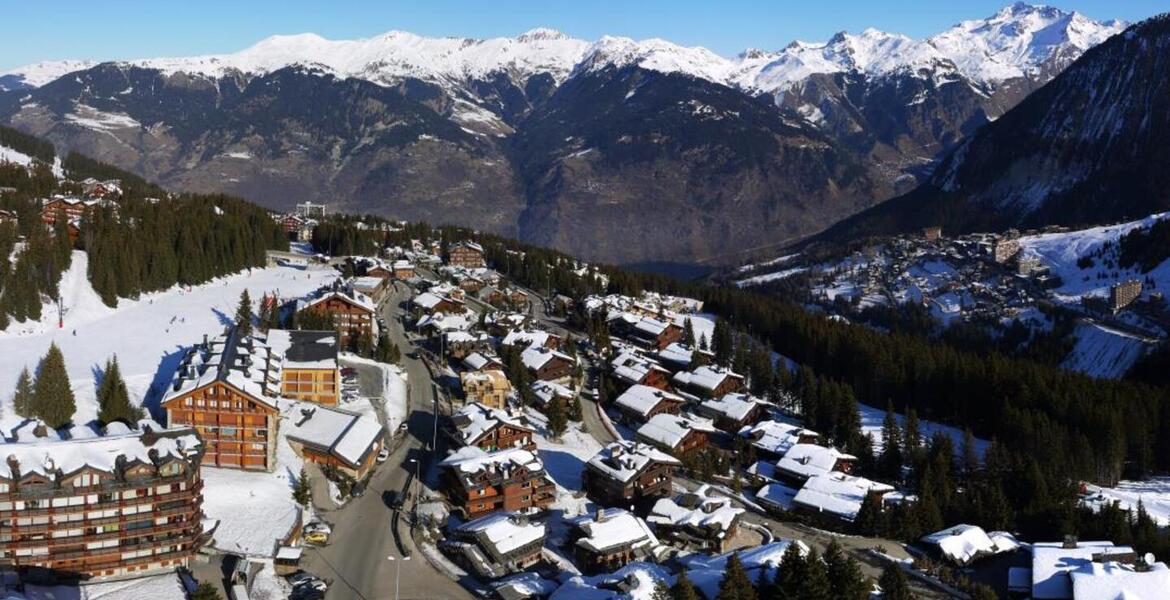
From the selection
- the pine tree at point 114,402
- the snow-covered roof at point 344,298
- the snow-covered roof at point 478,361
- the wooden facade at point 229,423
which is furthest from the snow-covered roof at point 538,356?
the pine tree at point 114,402

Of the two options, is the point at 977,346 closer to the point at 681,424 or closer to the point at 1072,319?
the point at 1072,319

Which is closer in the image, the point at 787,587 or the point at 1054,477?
the point at 787,587

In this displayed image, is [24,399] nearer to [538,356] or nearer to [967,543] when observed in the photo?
[538,356]

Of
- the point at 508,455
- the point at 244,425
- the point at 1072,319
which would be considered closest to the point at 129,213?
the point at 244,425

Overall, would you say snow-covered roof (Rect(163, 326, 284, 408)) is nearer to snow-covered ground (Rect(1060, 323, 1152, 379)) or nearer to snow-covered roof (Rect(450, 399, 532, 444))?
snow-covered roof (Rect(450, 399, 532, 444))

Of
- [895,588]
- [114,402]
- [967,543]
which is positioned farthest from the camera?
[114,402]

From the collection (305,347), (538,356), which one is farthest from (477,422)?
(538,356)
